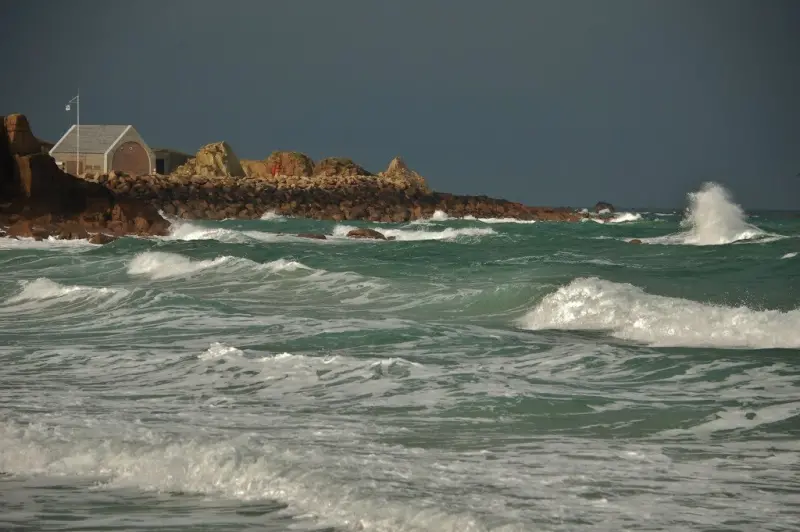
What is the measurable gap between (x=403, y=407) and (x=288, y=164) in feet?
247

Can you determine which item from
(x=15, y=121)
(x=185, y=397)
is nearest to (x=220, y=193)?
(x=15, y=121)

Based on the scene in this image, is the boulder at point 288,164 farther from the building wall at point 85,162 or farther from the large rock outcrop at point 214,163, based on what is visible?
the building wall at point 85,162

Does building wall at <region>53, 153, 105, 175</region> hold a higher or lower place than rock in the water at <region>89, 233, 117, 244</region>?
higher

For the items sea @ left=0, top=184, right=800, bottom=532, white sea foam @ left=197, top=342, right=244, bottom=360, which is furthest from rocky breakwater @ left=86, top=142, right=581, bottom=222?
white sea foam @ left=197, top=342, right=244, bottom=360

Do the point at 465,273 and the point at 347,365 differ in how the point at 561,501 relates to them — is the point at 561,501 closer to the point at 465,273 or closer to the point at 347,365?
the point at 347,365

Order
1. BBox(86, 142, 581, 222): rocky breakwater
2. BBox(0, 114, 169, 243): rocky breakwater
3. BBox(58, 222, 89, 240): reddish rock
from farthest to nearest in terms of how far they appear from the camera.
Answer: BBox(86, 142, 581, 222): rocky breakwater < BBox(58, 222, 89, 240): reddish rock < BBox(0, 114, 169, 243): rocky breakwater

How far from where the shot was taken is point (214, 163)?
76.6 m

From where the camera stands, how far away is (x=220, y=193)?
64.8m

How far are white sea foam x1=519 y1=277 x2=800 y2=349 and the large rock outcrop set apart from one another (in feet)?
199

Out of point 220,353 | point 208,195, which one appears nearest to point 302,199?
point 208,195

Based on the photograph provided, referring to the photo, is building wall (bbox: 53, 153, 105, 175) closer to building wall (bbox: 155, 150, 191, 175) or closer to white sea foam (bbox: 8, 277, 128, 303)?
building wall (bbox: 155, 150, 191, 175)

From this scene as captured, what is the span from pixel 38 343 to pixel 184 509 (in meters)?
7.67

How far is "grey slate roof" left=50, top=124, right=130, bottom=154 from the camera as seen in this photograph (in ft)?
235

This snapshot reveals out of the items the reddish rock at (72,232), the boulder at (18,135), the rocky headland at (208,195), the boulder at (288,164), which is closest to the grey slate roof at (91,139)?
the rocky headland at (208,195)
